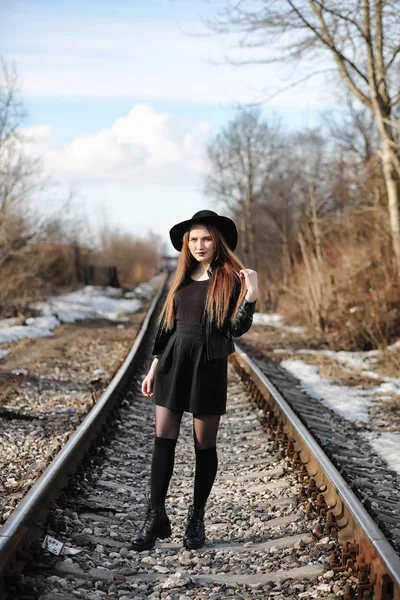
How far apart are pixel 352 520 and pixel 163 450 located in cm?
108

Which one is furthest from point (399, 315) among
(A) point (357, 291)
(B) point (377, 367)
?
(B) point (377, 367)

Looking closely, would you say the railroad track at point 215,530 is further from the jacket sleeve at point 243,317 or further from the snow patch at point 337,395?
the snow patch at point 337,395

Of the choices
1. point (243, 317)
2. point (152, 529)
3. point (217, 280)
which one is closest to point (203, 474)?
point (152, 529)

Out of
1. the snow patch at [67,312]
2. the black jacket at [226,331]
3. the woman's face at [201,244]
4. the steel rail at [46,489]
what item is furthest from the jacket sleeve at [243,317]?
the snow patch at [67,312]

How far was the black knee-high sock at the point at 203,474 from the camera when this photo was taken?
4035mm

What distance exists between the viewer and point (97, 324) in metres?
18.5

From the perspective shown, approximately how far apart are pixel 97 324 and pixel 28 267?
3.95 metres

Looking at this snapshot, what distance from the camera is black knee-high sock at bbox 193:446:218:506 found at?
404cm

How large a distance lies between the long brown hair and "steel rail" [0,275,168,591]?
1.18m

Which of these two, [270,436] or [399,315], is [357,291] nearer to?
[399,315]

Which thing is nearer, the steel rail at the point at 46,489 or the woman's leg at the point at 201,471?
the steel rail at the point at 46,489

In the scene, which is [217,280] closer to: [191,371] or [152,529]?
[191,371]

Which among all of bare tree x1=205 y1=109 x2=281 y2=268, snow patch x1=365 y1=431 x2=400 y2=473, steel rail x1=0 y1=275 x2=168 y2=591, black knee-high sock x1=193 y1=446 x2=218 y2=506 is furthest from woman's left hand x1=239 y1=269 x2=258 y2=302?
bare tree x1=205 y1=109 x2=281 y2=268

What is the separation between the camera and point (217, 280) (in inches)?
154
